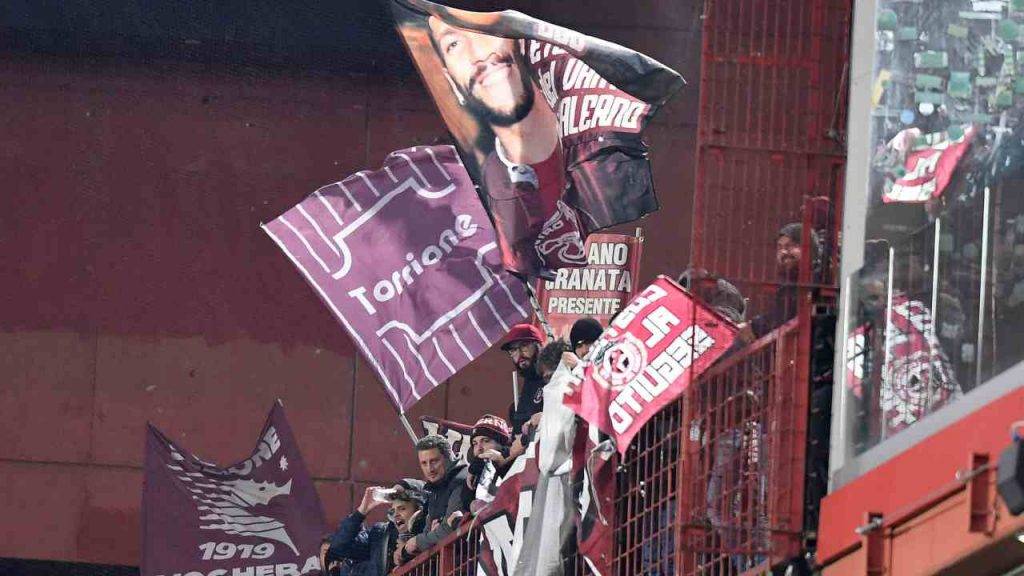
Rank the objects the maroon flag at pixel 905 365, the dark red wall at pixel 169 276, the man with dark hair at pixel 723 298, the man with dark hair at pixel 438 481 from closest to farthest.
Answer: the maroon flag at pixel 905 365, the man with dark hair at pixel 723 298, the man with dark hair at pixel 438 481, the dark red wall at pixel 169 276

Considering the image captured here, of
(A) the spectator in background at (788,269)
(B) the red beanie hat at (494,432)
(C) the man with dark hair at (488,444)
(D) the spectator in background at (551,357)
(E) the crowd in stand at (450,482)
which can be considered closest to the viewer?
(A) the spectator in background at (788,269)

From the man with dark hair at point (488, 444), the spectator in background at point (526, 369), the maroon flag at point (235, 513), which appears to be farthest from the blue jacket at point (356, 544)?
the maroon flag at point (235, 513)

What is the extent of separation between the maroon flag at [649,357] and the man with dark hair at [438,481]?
2.61m

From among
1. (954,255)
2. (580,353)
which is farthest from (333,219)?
(954,255)

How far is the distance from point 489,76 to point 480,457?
7.98 ft

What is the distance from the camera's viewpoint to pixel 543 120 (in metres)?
13.2

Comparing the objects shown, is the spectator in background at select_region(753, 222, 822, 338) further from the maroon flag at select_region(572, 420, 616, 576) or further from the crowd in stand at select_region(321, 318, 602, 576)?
the crowd in stand at select_region(321, 318, 602, 576)

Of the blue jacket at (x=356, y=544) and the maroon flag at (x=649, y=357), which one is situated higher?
the maroon flag at (x=649, y=357)

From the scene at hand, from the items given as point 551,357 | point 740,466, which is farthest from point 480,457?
point 740,466

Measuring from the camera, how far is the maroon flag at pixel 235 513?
616 inches

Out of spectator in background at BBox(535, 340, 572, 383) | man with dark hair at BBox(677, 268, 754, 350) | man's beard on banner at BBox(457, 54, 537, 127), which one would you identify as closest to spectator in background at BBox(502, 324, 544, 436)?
spectator in background at BBox(535, 340, 572, 383)

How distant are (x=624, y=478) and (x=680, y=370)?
80 cm

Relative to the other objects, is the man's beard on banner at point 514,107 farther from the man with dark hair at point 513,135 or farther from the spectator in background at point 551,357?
the spectator in background at point 551,357

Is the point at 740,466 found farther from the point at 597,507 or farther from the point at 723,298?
the point at 597,507
